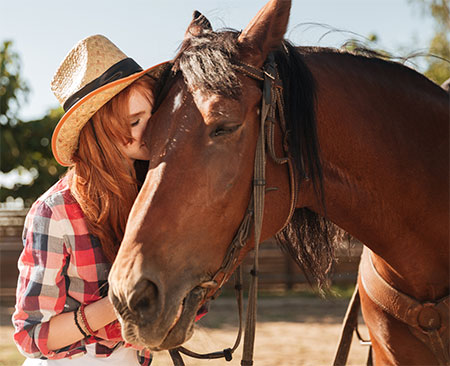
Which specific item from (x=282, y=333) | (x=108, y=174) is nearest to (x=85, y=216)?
(x=108, y=174)

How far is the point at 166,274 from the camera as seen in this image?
1539 mm

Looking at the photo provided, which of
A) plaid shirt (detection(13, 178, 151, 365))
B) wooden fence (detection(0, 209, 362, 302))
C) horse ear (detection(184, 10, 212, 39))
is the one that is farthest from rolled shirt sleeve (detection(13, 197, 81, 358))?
wooden fence (detection(0, 209, 362, 302))

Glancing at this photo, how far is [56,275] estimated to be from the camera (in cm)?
184

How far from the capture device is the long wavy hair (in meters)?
1.95

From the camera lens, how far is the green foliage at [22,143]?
1261 cm

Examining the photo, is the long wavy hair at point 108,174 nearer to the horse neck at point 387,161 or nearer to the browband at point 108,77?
the browband at point 108,77

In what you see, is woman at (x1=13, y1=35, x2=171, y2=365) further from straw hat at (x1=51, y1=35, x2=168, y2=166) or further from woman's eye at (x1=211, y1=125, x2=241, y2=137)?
woman's eye at (x1=211, y1=125, x2=241, y2=137)

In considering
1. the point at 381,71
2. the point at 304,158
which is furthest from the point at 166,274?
the point at 381,71

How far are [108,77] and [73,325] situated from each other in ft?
3.14

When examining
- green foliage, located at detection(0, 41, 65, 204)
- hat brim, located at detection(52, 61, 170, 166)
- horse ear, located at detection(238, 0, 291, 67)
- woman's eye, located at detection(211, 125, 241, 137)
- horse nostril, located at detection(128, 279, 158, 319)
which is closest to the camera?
horse nostril, located at detection(128, 279, 158, 319)

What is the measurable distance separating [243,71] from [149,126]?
40cm

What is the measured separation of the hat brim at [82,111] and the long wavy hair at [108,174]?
0.05m

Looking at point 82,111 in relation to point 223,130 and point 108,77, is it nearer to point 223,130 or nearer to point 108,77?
point 108,77

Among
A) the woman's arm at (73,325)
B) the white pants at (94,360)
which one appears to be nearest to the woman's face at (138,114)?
the woman's arm at (73,325)
